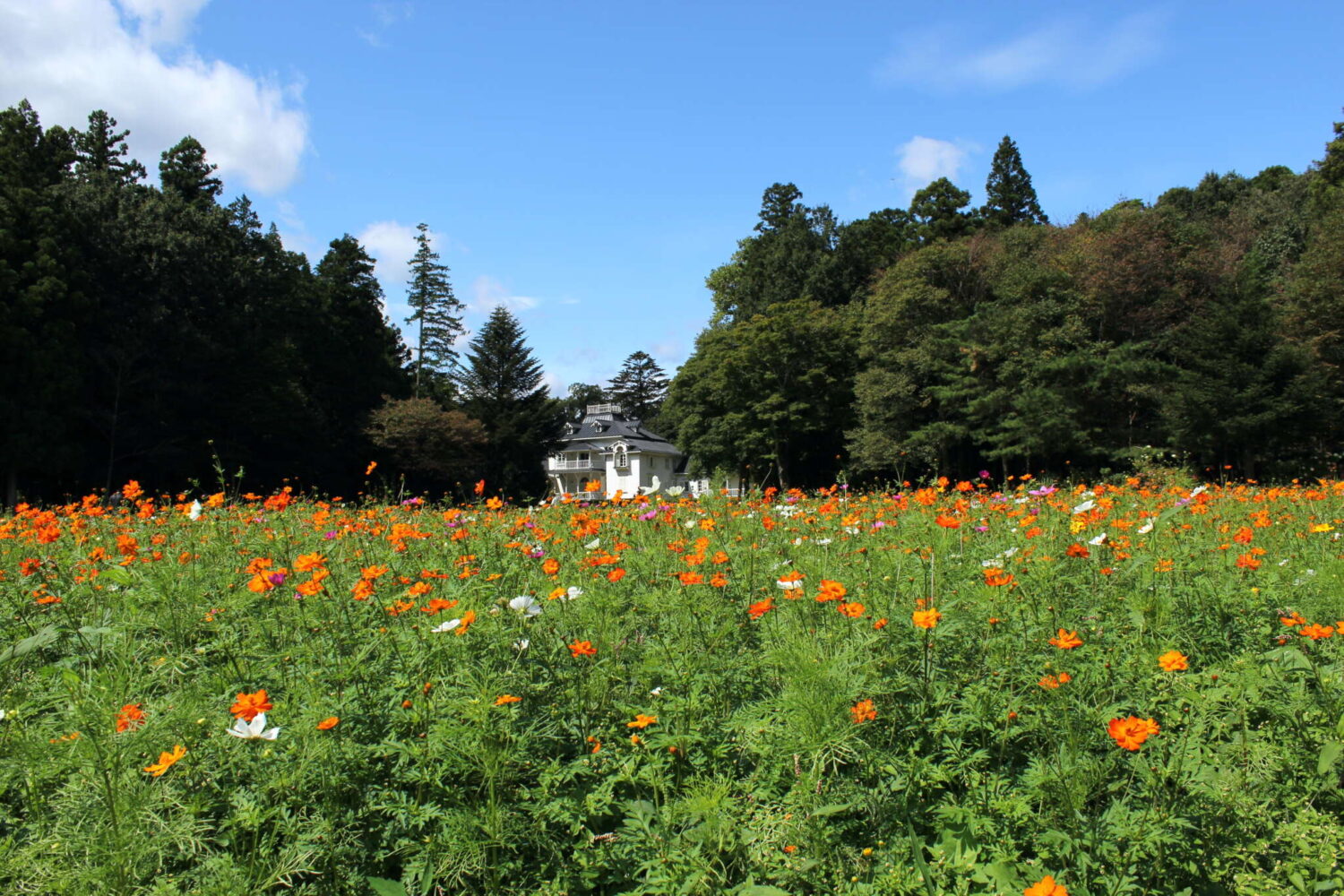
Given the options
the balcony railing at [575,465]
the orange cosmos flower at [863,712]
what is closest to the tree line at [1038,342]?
the orange cosmos flower at [863,712]

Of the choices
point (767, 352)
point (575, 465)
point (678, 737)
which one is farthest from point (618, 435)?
point (678, 737)

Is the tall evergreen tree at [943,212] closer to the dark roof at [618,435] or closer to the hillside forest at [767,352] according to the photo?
the hillside forest at [767,352]

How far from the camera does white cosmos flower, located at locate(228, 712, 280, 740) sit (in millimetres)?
1579

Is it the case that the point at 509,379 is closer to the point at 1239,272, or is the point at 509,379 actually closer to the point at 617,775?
the point at 1239,272

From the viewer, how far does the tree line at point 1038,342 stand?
835 inches

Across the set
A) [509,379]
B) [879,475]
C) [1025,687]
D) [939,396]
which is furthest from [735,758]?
[509,379]

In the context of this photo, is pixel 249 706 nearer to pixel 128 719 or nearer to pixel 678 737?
pixel 128 719

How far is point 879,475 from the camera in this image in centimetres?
3198

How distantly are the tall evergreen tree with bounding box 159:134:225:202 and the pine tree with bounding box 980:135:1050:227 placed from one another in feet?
124

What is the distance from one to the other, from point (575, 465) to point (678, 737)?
199 ft

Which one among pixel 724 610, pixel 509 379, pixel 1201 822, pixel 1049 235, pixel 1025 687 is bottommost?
pixel 1201 822

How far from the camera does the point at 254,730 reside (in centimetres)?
160

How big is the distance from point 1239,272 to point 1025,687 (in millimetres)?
28614

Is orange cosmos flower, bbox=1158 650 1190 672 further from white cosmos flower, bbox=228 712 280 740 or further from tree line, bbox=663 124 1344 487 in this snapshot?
tree line, bbox=663 124 1344 487
